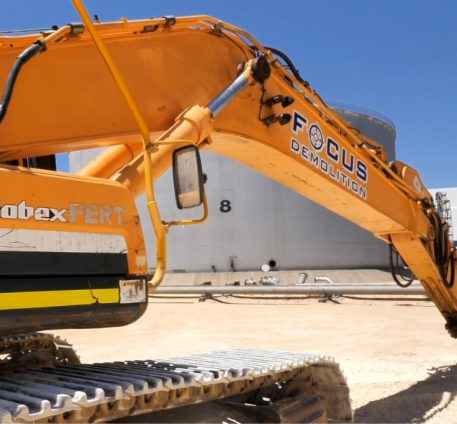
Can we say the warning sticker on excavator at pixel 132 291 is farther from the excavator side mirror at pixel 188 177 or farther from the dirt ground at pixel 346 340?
the dirt ground at pixel 346 340

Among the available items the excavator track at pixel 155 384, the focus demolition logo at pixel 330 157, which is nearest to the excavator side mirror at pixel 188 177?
the excavator track at pixel 155 384

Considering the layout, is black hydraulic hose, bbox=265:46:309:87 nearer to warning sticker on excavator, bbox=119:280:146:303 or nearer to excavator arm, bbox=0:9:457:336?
excavator arm, bbox=0:9:457:336

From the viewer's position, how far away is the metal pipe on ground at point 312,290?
56.1ft

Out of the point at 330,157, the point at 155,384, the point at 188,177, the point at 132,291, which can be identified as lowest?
the point at 155,384

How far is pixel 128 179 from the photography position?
3564 mm

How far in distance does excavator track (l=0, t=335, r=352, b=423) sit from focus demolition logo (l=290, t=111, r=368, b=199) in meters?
1.94

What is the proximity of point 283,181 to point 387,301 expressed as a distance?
1302 cm

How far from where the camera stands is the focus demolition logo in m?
5.43

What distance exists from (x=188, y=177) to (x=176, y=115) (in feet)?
3.31

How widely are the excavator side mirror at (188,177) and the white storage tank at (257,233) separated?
71.1ft

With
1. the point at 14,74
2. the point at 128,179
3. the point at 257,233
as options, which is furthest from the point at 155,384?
the point at 257,233

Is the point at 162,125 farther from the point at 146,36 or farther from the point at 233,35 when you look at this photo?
the point at 233,35

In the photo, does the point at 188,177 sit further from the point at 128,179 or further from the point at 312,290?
the point at 312,290

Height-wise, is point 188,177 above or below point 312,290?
above
